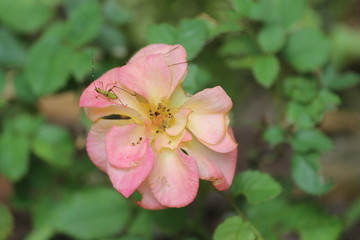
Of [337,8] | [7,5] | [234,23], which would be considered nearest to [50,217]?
[7,5]

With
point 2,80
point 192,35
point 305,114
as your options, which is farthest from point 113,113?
point 2,80

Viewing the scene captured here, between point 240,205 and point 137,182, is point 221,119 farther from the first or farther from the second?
point 240,205

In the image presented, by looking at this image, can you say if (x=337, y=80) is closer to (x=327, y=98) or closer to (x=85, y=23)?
(x=327, y=98)

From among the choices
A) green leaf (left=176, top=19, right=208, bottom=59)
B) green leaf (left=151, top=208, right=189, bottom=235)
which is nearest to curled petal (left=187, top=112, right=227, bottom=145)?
green leaf (left=176, top=19, right=208, bottom=59)

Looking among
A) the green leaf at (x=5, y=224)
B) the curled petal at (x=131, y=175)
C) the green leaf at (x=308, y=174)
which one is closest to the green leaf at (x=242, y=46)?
the green leaf at (x=308, y=174)

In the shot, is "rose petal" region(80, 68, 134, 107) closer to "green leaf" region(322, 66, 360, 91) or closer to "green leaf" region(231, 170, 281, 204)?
"green leaf" region(231, 170, 281, 204)

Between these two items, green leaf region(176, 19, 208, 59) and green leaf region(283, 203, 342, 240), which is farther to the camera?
green leaf region(283, 203, 342, 240)
